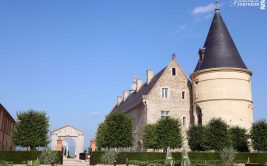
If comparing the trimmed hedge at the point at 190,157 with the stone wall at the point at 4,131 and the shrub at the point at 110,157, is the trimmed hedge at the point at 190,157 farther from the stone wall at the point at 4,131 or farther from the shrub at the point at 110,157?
the stone wall at the point at 4,131

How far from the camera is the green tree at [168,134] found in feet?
130

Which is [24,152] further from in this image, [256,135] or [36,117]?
[256,135]

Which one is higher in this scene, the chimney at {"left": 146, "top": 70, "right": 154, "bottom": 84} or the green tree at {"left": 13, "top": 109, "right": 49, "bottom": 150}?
the chimney at {"left": 146, "top": 70, "right": 154, "bottom": 84}

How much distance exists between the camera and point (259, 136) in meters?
38.6

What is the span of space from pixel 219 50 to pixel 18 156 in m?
25.1

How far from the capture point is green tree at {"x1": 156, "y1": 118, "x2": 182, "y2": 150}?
39594mm

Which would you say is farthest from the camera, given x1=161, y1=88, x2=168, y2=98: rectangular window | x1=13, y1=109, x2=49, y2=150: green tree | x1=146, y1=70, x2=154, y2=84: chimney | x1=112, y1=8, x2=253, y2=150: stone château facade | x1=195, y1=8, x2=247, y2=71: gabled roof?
x1=146, y1=70, x2=154, y2=84: chimney

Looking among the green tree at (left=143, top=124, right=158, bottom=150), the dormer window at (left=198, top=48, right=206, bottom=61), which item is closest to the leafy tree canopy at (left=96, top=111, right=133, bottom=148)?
the green tree at (left=143, top=124, right=158, bottom=150)

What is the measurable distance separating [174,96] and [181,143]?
25.9 feet

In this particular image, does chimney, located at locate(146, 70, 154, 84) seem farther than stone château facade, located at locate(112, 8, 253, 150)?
Yes

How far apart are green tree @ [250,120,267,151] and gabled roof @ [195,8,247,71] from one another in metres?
7.31

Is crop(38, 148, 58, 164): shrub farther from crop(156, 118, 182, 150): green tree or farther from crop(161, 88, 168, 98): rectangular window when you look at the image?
crop(161, 88, 168, 98): rectangular window

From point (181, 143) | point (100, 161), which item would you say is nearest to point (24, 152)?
point (100, 161)

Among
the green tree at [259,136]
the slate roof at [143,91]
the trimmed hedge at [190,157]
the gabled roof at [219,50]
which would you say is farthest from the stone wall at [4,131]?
the green tree at [259,136]
